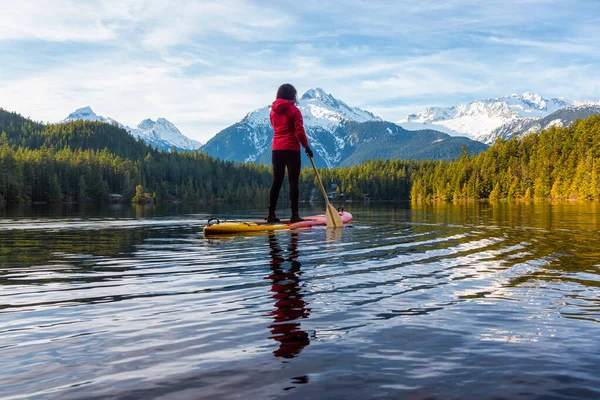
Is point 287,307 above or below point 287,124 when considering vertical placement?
below

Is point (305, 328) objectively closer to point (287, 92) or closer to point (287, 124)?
point (287, 124)

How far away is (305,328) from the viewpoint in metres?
6.57

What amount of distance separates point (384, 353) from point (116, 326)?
3.77 meters

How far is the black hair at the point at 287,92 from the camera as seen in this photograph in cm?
2130

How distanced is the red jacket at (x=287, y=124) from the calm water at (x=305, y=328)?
8524mm

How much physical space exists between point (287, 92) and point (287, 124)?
1.48 m

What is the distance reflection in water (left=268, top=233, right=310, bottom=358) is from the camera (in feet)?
19.3

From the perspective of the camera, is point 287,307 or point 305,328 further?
point 287,307

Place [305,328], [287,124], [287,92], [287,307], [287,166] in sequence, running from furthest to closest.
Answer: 1. [287,92]
2. [287,166]
3. [287,124]
4. [287,307]
5. [305,328]

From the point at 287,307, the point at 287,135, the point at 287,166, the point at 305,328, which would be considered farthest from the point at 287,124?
the point at 305,328

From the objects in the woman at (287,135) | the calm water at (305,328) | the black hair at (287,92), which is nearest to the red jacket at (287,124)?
the woman at (287,135)

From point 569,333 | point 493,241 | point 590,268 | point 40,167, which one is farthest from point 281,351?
point 40,167

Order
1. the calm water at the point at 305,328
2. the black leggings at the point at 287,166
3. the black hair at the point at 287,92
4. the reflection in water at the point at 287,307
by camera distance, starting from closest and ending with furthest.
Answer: the calm water at the point at 305,328, the reflection in water at the point at 287,307, the black leggings at the point at 287,166, the black hair at the point at 287,92

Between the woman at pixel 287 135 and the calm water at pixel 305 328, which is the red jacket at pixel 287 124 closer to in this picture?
the woman at pixel 287 135
